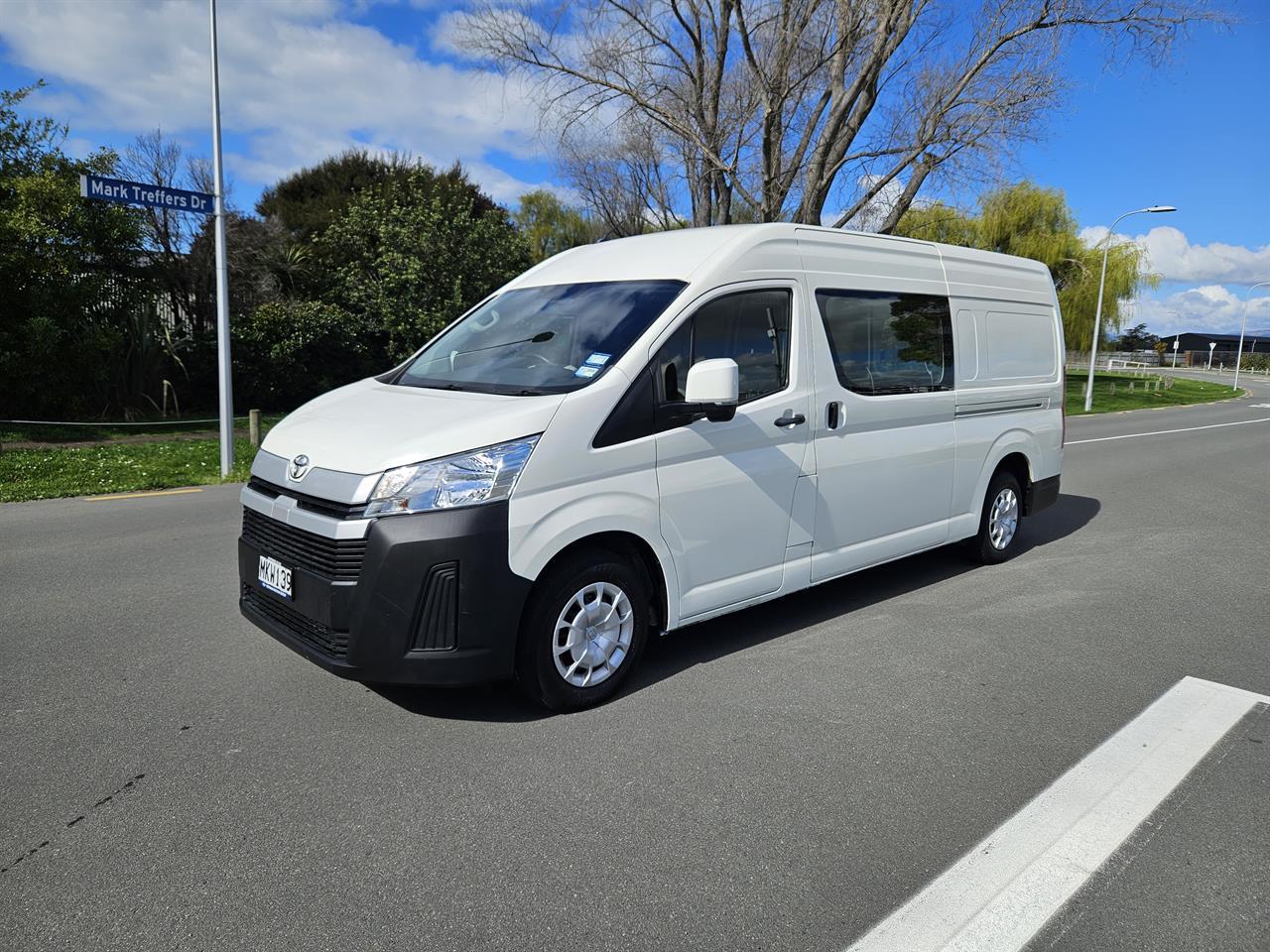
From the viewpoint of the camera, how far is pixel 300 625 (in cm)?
383

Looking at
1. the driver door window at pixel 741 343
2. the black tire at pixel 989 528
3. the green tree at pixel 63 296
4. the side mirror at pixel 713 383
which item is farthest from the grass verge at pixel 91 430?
the side mirror at pixel 713 383

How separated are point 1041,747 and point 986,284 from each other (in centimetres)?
380

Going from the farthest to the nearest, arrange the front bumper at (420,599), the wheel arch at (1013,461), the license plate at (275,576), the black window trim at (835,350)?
the wheel arch at (1013,461) → the black window trim at (835,350) → the license plate at (275,576) → the front bumper at (420,599)

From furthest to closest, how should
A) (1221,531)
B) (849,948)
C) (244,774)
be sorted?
(1221,531), (244,774), (849,948)

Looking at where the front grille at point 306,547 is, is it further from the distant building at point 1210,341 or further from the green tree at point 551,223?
the distant building at point 1210,341

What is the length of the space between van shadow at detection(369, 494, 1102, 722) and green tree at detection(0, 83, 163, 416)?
1365 centimetres

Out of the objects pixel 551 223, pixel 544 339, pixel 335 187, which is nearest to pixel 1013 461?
pixel 544 339

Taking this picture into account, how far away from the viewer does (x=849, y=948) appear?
8.15 ft

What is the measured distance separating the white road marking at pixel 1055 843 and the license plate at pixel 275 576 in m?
2.62

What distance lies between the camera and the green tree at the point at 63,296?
47.2 ft

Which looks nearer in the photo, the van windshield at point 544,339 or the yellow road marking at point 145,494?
the van windshield at point 544,339

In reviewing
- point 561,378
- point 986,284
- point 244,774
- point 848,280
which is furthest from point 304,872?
point 986,284

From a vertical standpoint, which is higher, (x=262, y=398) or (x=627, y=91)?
(x=627, y=91)

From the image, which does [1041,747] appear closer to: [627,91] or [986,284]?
[986,284]
